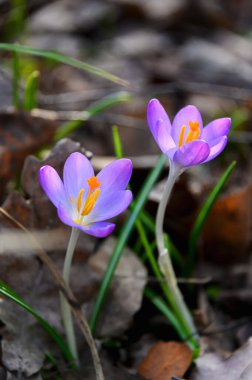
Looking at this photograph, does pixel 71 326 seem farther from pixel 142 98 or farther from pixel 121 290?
pixel 142 98

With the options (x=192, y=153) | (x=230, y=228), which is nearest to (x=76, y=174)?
(x=192, y=153)

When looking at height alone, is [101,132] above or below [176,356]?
above

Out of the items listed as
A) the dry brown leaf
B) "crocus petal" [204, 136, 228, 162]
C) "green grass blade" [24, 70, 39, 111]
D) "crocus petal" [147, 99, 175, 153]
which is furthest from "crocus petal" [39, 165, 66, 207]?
"green grass blade" [24, 70, 39, 111]

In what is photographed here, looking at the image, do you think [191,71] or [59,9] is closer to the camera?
[191,71]

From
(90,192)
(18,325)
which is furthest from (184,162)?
(18,325)

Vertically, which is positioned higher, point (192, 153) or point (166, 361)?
point (192, 153)

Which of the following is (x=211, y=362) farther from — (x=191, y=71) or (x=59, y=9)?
(x=59, y=9)
